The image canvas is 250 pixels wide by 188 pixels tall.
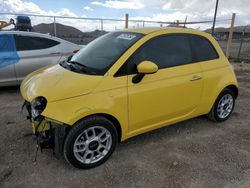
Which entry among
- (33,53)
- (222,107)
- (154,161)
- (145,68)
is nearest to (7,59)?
(33,53)

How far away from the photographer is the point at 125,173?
9.89 ft

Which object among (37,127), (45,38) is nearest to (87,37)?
(45,38)

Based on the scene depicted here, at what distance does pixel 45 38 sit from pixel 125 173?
4454 millimetres

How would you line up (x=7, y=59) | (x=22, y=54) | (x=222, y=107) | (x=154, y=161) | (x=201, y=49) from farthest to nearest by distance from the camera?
(x=22, y=54)
(x=7, y=59)
(x=222, y=107)
(x=201, y=49)
(x=154, y=161)

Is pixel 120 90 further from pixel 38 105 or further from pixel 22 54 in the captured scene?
pixel 22 54

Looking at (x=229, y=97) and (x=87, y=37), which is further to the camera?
(x=87, y=37)

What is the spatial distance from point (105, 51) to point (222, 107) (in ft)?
7.74

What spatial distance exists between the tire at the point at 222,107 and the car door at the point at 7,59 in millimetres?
4444

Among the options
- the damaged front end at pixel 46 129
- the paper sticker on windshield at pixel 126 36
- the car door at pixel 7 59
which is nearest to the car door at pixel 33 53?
the car door at pixel 7 59

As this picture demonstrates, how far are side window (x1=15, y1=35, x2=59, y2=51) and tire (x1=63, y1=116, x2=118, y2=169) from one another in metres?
3.86

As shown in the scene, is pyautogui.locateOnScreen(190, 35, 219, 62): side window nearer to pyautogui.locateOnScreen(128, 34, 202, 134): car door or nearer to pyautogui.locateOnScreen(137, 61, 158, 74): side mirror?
pyautogui.locateOnScreen(128, 34, 202, 134): car door

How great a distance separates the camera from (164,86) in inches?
135

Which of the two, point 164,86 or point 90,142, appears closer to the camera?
point 90,142

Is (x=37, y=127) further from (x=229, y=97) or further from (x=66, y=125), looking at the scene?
(x=229, y=97)
